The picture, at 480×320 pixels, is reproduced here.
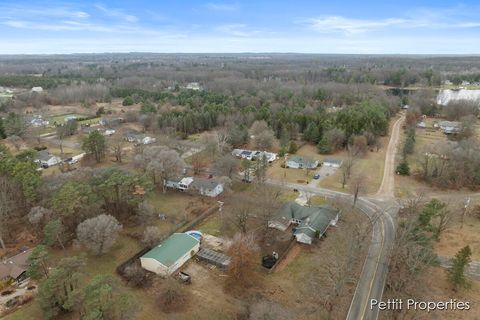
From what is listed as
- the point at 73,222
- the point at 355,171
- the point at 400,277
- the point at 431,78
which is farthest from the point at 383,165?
the point at 431,78

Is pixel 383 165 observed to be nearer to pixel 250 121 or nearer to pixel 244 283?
pixel 250 121

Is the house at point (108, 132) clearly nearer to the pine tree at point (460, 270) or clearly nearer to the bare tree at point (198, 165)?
the bare tree at point (198, 165)

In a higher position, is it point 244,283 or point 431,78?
point 431,78

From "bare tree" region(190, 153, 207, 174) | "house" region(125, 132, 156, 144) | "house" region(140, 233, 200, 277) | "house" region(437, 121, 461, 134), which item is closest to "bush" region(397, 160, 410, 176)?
"house" region(437, 121, 461, 134)

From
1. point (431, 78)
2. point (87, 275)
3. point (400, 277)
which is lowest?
point (87, 275)

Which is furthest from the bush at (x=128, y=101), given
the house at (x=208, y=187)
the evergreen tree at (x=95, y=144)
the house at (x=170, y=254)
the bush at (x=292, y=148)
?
the house at (x=170, y=254)
